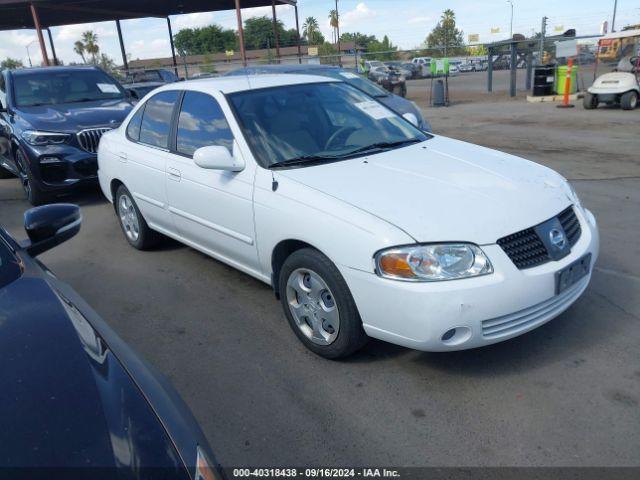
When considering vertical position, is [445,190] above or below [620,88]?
above

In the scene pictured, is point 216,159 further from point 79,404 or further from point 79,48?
point 79,48

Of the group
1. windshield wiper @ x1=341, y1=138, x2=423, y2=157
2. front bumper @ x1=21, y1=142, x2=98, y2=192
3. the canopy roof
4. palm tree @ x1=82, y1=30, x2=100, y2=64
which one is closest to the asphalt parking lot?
windshield wiper @ x1=341, y1=138, x2=423, y2=157

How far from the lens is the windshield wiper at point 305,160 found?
363 centimetres

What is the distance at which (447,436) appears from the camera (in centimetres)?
269

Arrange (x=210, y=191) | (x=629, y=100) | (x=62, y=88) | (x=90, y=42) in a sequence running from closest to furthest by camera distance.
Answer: (x=210, y=191) → (x=62, y=88) → (x=629, y=100) → (x=90, y=42)

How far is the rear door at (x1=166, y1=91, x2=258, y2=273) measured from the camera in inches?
148

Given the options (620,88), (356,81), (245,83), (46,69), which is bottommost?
(620,88)

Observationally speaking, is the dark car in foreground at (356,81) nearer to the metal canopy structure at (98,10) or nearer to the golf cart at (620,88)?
the golf cart at (620,88)

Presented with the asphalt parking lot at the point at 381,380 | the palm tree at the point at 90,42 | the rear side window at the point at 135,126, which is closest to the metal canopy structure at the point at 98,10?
the rear side window at the point at 135,126

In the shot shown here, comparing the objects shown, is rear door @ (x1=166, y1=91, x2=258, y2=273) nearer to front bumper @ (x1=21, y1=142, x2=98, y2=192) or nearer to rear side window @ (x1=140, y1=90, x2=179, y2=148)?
rear side window @ (x1=140, y1=90, x2=179, y2=148)

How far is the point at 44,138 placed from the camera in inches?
→ 283

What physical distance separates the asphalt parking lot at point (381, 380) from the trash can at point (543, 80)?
47.6ft

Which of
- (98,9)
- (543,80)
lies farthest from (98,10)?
(543,80)

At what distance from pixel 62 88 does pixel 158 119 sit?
14.6ft
